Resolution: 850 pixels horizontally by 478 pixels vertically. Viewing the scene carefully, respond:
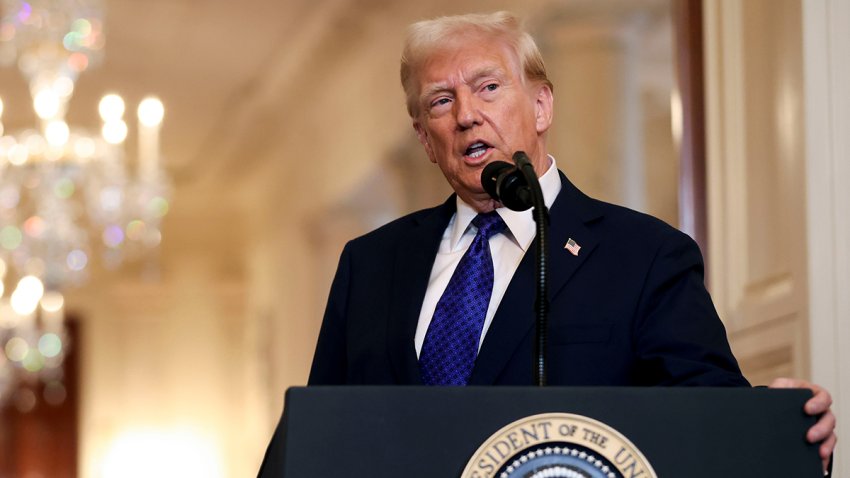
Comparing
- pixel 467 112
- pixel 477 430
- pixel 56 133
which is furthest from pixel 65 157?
pixel 477 430

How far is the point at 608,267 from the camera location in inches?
81.4

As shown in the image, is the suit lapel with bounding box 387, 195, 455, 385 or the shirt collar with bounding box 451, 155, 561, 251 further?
the shirt collar with bounding box 451, 155, 561, 251

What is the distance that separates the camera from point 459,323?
211 centimetres

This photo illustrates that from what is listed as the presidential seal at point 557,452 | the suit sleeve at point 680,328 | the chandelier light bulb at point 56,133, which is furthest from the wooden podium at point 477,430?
the chandelier light bulb at point 56,133

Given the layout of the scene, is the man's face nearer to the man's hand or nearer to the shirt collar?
the shirt collar

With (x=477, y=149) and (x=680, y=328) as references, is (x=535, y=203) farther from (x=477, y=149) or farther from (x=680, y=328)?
(x=477, y=149)

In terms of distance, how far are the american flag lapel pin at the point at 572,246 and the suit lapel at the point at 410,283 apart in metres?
0.26

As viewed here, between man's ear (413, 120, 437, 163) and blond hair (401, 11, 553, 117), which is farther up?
blond hair (401, 11, 553, 117)

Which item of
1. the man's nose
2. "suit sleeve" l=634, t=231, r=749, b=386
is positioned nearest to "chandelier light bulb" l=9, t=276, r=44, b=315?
the man's nose

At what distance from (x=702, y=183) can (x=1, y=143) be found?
17.2 ft

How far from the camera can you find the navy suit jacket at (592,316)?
1.93m

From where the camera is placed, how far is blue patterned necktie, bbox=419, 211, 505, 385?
81.8 inches

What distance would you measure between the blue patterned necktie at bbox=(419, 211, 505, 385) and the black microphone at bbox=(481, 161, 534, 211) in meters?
0.31

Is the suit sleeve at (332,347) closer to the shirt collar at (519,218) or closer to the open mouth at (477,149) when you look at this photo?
the shirt collar at (519,218)
